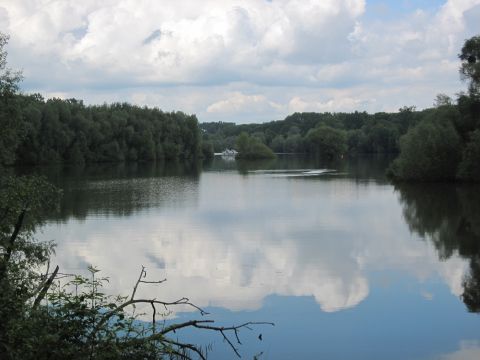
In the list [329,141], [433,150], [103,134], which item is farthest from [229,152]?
[433,150]

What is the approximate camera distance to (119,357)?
634 cm

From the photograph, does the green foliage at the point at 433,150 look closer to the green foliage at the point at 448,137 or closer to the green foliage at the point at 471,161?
the green foliage at the point at 448,137

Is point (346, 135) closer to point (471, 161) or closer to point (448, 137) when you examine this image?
point (448, 137)

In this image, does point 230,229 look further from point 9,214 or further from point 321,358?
point 9,214

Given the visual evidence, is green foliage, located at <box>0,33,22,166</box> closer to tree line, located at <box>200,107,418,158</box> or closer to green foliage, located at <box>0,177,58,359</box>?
green foliage, located at <box>0,177,58,359</box>

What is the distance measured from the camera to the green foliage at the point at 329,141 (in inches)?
5226

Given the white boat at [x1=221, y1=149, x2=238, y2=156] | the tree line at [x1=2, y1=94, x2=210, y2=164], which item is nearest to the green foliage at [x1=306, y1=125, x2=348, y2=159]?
the tree line at [x1=2, y1=94, x2=210, y2=164]

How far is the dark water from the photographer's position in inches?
455

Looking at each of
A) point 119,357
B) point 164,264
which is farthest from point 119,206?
point 119,357

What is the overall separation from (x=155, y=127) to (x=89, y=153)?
20742 mm

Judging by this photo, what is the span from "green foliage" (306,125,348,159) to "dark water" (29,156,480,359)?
96638mm

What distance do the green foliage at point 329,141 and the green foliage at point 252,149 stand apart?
11.2 meters

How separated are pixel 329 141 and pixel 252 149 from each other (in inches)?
667

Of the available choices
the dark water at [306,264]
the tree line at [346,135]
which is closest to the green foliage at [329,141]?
the tree line at [346,135]
